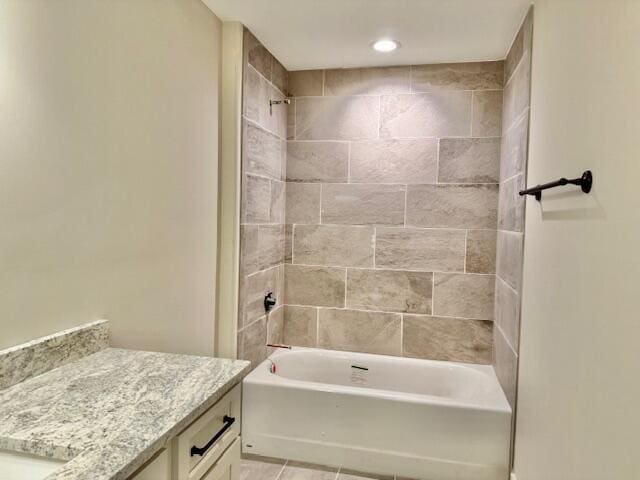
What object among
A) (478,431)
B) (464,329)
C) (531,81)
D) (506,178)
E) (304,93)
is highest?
(304,93)

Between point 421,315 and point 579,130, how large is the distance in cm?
188

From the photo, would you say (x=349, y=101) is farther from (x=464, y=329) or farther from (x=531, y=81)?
(x=464, y=329)

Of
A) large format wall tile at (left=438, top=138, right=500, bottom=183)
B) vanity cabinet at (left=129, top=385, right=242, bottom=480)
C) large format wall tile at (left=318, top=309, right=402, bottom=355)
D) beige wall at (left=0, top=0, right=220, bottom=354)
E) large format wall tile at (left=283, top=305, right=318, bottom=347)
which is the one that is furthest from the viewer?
large format wall tile at (left=283, top=305, right=318, bottom=347)

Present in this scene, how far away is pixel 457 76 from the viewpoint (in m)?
2.91

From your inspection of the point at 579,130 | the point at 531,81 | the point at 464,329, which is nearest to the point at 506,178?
the point at 531,81

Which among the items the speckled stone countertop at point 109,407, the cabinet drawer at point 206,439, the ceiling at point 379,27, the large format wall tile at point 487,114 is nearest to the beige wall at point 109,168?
the speckled stone countertop at point 109,407

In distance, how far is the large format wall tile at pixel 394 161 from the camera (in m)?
2.98

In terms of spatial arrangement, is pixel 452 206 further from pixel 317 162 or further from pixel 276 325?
pixel 276 325

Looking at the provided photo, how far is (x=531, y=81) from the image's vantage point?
2053 mm

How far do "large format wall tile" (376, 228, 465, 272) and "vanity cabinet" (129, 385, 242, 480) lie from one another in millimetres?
1908

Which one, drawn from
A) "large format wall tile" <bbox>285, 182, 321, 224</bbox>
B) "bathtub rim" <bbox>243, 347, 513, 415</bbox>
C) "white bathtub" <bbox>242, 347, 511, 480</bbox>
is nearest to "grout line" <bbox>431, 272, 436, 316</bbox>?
"bathtub rim" <bbox>243, 347, 513, 415</bbox>

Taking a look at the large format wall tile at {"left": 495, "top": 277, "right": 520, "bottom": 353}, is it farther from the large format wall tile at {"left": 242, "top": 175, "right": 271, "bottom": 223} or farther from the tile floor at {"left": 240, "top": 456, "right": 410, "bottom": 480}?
the large format wall tile at {"left": 242, "top": 175, "right": 271, "bottom": 223}

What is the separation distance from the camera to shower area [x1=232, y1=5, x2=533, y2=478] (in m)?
2.86

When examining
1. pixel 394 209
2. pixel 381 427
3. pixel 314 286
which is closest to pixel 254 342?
pixel 314 286
